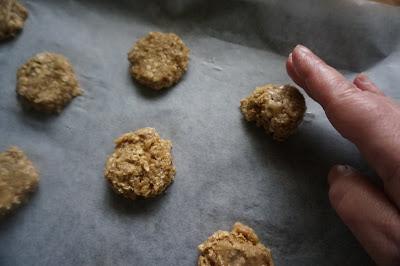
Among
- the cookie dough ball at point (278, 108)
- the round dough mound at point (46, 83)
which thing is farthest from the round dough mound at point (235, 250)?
the round dough mound at point (46, 83)

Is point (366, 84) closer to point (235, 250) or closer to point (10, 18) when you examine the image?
point (235, 250)

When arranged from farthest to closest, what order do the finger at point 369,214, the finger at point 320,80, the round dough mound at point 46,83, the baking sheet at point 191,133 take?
the round dough mound at point 46,83 → the baking sheet at point 191,133 → the finger at point 320,80 → the finger at point 369,214

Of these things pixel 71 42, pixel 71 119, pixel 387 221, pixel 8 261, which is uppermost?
pixel 387 221

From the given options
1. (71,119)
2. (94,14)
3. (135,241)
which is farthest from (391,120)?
(94,14)

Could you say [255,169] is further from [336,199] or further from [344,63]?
[344,63]

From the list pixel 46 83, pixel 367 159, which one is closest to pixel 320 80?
pixel 367 159

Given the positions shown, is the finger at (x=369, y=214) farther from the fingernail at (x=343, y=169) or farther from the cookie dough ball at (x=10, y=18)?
the cookie dough ball at (x=10, y=18)
